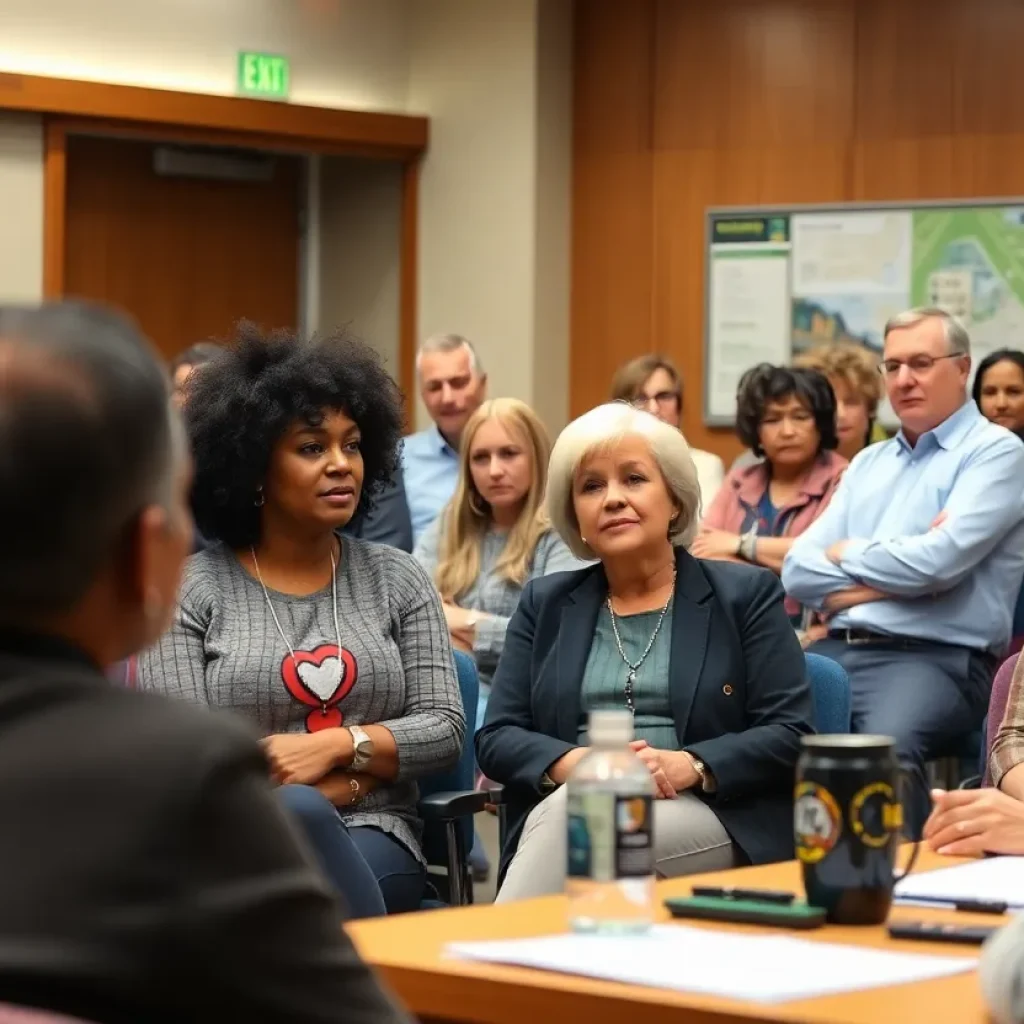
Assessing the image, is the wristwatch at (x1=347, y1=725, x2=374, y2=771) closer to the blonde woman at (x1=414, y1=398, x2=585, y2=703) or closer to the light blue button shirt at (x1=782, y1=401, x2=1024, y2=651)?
the blonde woman at (x1=414, y1=398, x2=585, y2=703)

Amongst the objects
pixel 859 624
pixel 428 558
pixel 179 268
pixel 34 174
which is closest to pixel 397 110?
pixel 179 268

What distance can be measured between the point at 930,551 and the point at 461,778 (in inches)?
68.3

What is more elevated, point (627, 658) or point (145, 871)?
point (145, 871)

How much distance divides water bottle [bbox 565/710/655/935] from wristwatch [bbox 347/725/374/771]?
1.47 meters

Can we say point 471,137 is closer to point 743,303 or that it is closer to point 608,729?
point 743,303

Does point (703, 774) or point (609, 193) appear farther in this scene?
point (609, 193)

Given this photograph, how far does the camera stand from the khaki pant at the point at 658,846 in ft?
10.1

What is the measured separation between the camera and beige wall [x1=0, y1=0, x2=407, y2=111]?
7473 millimetres

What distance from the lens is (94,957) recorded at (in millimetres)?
1058

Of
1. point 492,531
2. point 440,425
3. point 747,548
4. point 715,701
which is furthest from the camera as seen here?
point 440,425

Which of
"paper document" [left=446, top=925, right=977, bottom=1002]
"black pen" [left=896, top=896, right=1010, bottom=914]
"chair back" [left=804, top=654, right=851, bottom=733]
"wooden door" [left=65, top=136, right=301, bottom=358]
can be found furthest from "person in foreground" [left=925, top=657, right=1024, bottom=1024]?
"wooden door" [left=65, top=136, right=301, bottom=358]

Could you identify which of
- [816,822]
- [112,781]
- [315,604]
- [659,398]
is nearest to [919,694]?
[315,604]

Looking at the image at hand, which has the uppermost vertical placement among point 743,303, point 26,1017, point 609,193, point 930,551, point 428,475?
point 609,193

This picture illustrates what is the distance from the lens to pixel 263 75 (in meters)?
8.05
